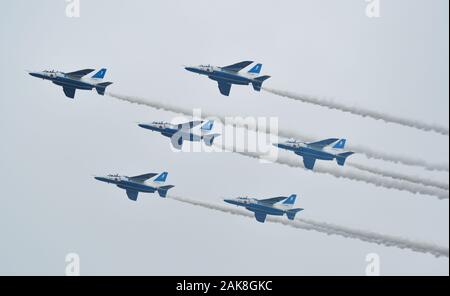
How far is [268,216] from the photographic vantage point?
112m

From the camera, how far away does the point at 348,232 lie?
103188 millimetres

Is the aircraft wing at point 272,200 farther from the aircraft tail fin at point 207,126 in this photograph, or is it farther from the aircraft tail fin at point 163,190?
the aircraft tail fin at point 163,190

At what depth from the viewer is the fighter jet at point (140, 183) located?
11031cm

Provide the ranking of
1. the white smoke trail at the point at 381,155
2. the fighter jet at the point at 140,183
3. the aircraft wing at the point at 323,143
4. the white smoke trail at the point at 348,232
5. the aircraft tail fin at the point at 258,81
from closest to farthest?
1. the white smoke trail at the point at 348,232
2. the white smoke trail at the point at 381,155
3. the aircraft tail fin at the point at 258,81
4. the aircraft wing at the point at 323,143
5. the fighter jet at the point at 140,183

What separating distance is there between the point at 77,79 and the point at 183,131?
9.68m

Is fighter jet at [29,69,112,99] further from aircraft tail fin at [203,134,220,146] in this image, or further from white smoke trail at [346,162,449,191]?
white smoke trail at [346,162,449,191]

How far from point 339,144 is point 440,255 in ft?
54.4

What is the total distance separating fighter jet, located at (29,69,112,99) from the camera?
351 ft

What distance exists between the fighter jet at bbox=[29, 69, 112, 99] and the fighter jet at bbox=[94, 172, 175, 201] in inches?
340

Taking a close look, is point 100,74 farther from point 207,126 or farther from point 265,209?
point 265,209

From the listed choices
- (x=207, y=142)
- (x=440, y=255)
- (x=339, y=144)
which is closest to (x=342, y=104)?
(x=339, y=144)

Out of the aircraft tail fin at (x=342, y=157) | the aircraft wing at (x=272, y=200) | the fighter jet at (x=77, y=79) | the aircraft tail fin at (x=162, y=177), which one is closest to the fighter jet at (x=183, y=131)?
the aircraft tail fin at (x=162, y=177)

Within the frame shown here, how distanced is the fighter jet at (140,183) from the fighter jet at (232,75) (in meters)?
9.11
